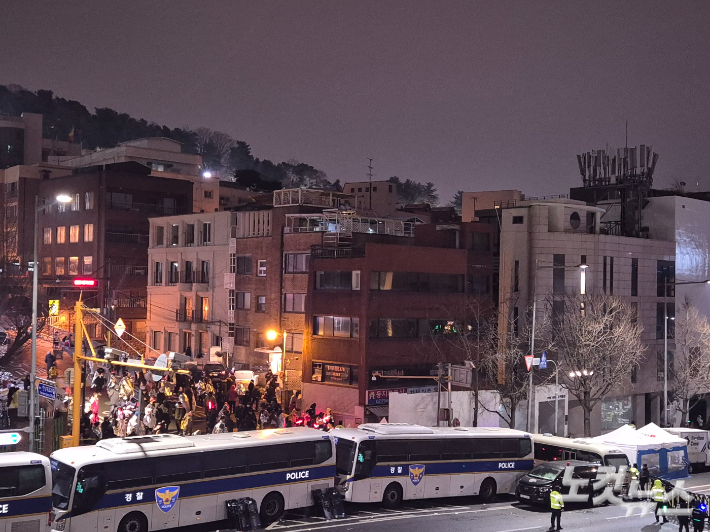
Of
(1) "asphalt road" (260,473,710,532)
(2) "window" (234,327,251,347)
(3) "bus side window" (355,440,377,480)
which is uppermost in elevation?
(2) "window" (234,327,251,347)

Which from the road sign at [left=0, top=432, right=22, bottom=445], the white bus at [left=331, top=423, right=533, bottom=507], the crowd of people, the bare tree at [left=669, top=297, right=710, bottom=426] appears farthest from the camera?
the bare tree at [left=669, top=297, right=710, bottom=426]

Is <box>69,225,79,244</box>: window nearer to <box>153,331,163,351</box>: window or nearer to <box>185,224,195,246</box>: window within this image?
<box>153,331,163,351</box>: window

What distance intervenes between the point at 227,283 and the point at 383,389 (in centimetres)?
1623

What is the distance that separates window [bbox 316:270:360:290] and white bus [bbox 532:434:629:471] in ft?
52.3

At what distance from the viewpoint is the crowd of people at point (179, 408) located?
3053 cm

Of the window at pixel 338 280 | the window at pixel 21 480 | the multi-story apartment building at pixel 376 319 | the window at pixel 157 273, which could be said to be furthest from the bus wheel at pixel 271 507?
the window at pixel 157 273

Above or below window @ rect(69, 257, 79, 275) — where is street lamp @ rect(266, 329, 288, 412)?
below

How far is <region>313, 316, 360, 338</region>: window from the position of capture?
45.0 metres

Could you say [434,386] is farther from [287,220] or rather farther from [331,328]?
[287,220]

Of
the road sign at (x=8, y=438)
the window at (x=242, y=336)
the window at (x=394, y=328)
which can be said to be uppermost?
the window at (x=394, y=328)

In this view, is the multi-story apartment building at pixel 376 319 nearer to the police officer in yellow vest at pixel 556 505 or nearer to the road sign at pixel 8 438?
the police officer in yellow vest at pixel 556 505

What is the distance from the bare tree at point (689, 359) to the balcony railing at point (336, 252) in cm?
2520

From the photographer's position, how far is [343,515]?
24.8m

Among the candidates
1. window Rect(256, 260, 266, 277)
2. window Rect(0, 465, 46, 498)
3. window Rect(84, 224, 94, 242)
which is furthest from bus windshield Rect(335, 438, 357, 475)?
window Rect(84, 224, 94, 242)
